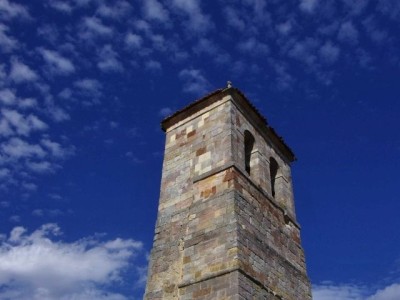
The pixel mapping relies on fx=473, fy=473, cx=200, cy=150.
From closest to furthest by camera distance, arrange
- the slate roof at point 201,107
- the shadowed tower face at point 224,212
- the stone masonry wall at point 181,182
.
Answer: the shadowed tower face at point 224,212 → the stone masonry wall at point 181,182 → the slate roof at point 201,107

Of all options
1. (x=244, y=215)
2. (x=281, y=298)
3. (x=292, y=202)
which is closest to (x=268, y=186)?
(x=292, y=202)

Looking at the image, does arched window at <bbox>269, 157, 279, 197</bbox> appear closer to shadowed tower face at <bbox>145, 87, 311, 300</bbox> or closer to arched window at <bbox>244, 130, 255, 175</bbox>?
shadowed tower face at <bbox>145, 87, 311, 300</bbox>

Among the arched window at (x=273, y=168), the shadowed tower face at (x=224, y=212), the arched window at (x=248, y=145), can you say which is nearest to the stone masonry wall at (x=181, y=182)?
the shadowed tower face at (x=224, y=212)

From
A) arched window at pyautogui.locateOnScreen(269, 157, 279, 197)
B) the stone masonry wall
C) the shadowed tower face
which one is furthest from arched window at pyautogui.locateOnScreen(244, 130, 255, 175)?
the stone masonry wall

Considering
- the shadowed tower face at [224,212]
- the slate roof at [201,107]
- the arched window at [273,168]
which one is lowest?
the shadowed tower face at [224,212]

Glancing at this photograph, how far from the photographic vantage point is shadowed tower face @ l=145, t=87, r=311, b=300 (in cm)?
846

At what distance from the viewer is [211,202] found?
9.37 meters

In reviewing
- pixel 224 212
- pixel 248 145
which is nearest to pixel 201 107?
pixel 248 145

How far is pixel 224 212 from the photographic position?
8.98 m

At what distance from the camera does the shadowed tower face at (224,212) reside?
8461 mm

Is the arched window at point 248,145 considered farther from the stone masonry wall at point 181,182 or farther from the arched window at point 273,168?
the stone masonry wall at point 181,182

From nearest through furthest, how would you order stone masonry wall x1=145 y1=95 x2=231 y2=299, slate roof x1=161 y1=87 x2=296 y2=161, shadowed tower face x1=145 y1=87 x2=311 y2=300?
shadowed tower face x1=145 y1=87 x2=311 y2=300 < stone masonry wall x1=145 y1=95 x2=231 y2=299 < slate roof x1=161 y1=87 x2=296 y2=161

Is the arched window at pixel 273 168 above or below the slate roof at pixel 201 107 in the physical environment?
below

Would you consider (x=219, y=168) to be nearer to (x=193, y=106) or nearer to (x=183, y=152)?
(x=183, y=152)
